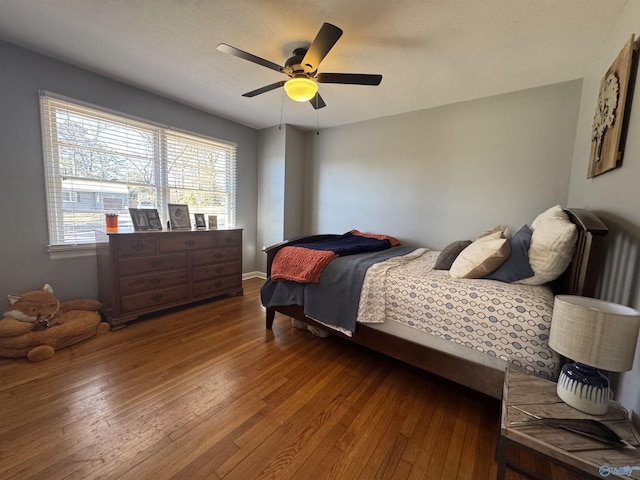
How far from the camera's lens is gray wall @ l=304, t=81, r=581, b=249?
2541 millimetres

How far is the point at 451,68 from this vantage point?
2.26 m

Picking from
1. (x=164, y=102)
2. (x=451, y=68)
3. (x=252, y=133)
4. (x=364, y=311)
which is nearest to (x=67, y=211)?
(x=164, y=102)

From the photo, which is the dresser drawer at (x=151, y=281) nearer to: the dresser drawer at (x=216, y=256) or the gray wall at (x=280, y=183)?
the dresser drawer at (x=216, y=256)

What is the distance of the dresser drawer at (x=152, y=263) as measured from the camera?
2.46 metres

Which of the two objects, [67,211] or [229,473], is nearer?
[229,473]

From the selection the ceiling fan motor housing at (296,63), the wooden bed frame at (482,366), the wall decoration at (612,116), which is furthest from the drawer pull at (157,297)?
the wall decoration at (612,116)

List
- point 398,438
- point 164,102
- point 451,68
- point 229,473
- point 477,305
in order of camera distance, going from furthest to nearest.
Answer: point 164,102 < point 451,68 < point 477,305 < point 398,438 < point 229,473

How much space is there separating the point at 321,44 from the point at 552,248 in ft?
6.02

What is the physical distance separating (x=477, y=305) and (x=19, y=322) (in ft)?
11.0

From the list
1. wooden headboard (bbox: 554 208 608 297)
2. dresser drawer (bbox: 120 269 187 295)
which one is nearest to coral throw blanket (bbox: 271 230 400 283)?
dresser drawer (bbox: 120 269 187 295)

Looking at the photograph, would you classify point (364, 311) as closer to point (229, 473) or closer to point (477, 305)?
point (477, 305)

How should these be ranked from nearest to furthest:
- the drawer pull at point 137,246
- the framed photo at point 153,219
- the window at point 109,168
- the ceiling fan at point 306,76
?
the ceiling fan at point 306,76 < the window at point 109,168 < the drawer pull at point 137,246 < the framed photo at point 153,219

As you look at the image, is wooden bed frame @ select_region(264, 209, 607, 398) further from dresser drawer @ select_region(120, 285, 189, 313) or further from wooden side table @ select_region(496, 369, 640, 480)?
dresser drawer @ select_region(120, 285, 189, 313)

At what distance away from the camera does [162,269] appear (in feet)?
8.93
